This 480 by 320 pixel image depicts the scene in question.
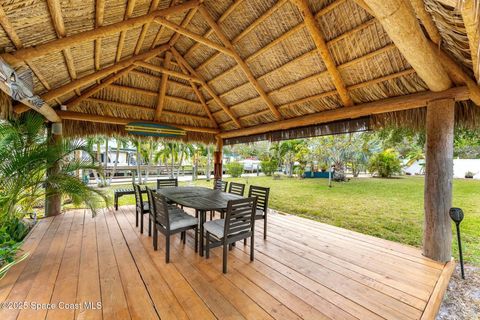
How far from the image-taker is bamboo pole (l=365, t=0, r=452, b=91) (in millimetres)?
1336

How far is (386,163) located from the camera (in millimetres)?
14758

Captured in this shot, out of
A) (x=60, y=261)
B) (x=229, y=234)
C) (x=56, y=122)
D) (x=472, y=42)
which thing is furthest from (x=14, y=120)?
(x=472, y=42)

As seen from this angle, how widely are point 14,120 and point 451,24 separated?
5.72 meters

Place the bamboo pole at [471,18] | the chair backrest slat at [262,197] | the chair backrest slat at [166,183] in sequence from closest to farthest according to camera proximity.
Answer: the bamboo pole at [471,18] < the chair backrest slat at [262,197] < the chair backrest slat at [166,183]

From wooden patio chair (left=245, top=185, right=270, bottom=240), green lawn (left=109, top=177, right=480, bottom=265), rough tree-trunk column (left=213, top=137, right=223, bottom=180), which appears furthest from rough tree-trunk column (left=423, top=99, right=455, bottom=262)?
rough tree-trunk column (left=213, top=137, right=223, bottom=180)

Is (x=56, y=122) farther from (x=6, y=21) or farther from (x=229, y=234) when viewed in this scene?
(x=229, y=234)

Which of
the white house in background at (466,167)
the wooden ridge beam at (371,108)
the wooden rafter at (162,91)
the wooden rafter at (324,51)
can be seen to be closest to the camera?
the wooden ridge beam at (371,108)

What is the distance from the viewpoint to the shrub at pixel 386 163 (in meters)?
14.7

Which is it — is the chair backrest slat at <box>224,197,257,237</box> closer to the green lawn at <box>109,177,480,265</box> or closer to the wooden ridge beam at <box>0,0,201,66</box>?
the wooden ridge beam at <box>0,0,201,66</box>

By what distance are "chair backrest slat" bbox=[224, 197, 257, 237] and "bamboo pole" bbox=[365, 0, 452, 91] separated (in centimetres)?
205

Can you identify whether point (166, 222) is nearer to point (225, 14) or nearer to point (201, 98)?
point (225, 14)

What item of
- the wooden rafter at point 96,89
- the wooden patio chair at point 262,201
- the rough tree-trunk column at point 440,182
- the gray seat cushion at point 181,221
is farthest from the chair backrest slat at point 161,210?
the rough tree-trunk column at point 440,182

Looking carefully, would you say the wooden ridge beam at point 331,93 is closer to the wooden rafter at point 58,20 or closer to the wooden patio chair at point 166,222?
the wooden patio chair at point 166,222

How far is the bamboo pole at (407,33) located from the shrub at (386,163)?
14.7 m
